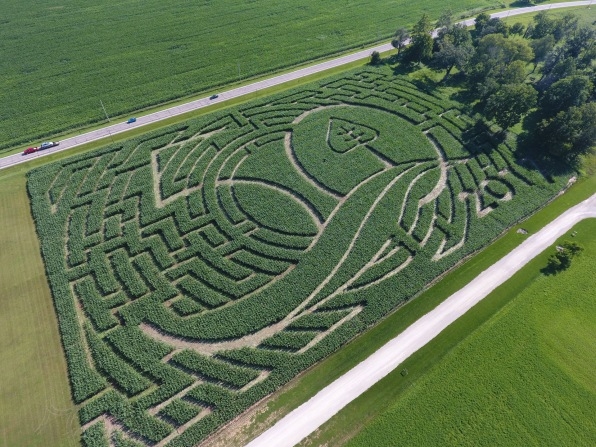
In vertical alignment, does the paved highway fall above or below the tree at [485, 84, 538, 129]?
above

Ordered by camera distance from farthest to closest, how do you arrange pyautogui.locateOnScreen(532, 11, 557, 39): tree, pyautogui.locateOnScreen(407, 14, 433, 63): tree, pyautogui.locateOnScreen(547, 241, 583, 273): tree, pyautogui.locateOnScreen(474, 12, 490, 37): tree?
pyautogui.locateOnScreen(474, 12, 490, 37): tree
pyautogui.locateOnScreen(532, 11, 557, 39): tree
pyautogui.locateOnScreen(407, 14, 433, 63): tree
pyautogui.locateOnScreen(547, 241, 583, 273): tree

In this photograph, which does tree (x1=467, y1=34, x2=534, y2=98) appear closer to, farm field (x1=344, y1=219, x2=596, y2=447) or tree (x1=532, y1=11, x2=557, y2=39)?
tree (x1=532, y1=11, x2=557, y2=39)

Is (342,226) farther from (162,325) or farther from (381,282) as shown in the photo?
(162,325)

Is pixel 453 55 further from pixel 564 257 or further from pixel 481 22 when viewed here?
pixel 564 257

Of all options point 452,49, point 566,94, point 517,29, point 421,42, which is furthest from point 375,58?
point 517,29

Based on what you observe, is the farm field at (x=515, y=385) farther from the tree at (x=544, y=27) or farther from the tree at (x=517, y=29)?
the tree at (x=517, y=29)

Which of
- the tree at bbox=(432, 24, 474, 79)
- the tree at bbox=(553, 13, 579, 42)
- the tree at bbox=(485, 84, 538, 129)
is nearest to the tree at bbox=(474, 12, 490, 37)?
the tree at bbox=(432, 24, 474, 79)
